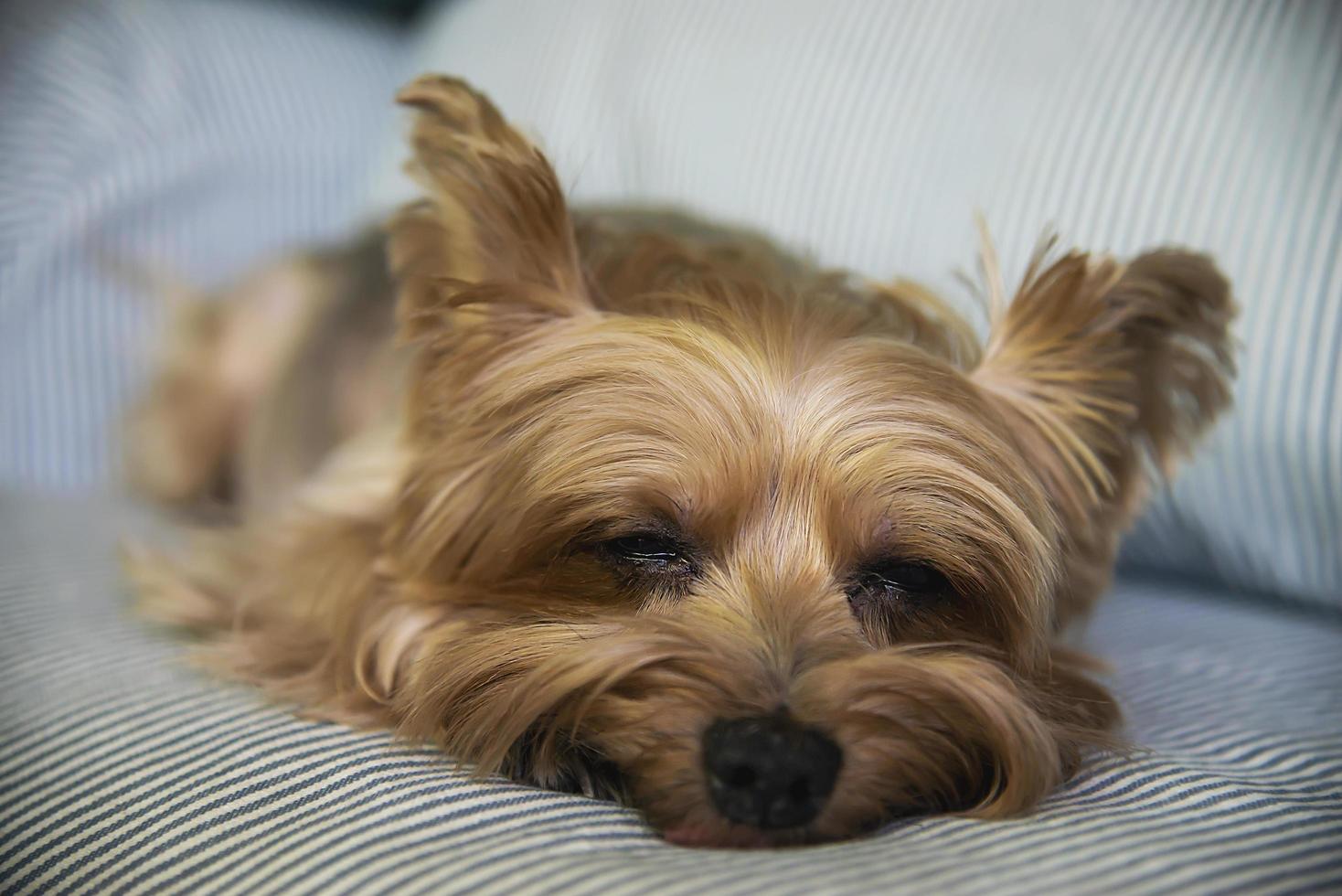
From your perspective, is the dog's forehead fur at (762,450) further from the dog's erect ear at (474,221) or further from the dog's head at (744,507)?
the dog's erect ear at (474,221)

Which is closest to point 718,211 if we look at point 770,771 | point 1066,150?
point 1066,150

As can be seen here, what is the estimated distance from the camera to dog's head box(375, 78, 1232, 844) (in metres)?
1.24

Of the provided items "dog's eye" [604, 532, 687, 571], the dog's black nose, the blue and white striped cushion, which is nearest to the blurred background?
the blue and white striped cushion

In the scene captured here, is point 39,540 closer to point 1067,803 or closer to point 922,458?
point 922,458

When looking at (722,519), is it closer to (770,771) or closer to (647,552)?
(647,552)

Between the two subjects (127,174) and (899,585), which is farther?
(127,174)

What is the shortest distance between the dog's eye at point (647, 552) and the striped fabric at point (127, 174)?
83.7 inches

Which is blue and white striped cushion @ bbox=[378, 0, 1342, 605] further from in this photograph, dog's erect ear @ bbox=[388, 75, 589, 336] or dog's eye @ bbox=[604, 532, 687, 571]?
dog's eye @ bbox=[604, 532, 687, 571]

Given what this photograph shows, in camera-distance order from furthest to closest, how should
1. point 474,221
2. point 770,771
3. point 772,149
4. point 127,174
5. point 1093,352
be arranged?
point 127,174, point 772,149, point 1093,352, point 474,221, point 770,771

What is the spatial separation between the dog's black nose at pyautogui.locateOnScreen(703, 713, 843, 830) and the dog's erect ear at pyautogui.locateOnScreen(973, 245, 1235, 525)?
0.68 metres

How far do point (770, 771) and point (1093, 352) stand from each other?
89cm

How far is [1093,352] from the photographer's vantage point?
166 centimetres

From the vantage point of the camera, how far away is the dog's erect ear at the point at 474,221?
4.92 ft

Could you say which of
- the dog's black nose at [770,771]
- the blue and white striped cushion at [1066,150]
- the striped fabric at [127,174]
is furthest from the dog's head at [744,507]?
the striped fabric at [127,174]
